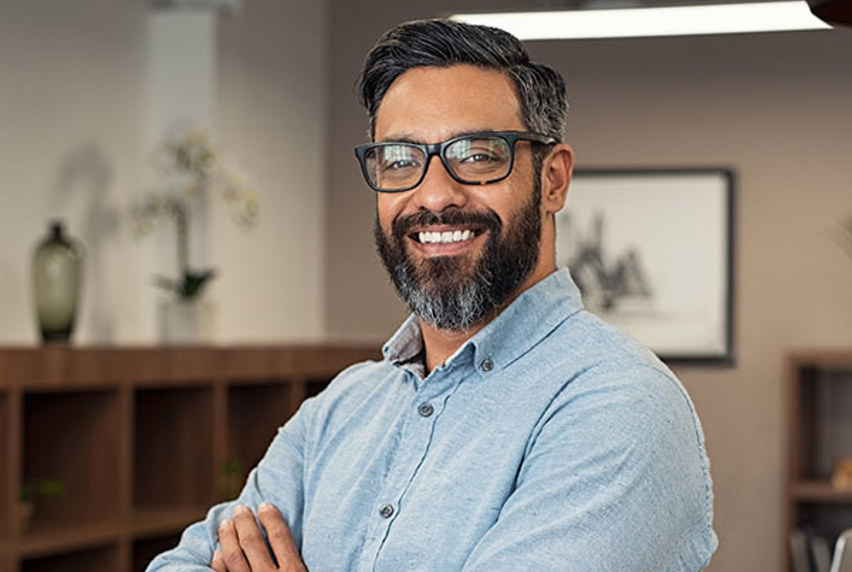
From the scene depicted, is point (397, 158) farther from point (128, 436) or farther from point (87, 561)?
point (87, 561)

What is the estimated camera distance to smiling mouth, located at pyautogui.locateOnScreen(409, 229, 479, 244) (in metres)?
1.65

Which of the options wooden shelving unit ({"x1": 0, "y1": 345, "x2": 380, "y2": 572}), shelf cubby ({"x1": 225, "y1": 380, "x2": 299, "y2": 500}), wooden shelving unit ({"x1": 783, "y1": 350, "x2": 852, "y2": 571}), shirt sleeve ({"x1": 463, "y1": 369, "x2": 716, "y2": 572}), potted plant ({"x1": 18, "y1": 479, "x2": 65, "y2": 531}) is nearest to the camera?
shirt sleeve ({"x1": 463, "y1": 369, "x2": 716, "y2": 572})

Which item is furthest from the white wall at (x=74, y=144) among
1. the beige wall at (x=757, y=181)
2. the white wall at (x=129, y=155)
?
the beige wall at (x=757, y=181)

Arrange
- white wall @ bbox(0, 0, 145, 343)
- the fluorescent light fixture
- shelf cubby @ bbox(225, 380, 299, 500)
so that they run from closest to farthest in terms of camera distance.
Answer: the fluorescent light fixture < white wall @ bbox(0, 0, 145, 343) < shelf cubby @ bbox(225, 380, 299, 500)

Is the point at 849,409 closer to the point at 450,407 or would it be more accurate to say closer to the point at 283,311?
the point at 283,311

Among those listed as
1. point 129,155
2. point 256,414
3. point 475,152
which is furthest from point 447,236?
point 256,414

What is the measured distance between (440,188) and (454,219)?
0.12 feet

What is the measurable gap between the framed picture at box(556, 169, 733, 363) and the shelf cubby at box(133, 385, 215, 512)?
1.89 m

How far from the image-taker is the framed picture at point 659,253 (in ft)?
19.6

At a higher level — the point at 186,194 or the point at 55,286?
the point at 186,194

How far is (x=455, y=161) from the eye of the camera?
1.63 m

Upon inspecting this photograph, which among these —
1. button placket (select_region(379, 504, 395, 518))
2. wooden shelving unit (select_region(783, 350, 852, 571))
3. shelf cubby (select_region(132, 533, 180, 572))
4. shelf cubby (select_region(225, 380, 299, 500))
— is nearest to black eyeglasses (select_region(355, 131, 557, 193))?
button placket (select_region(379, 504, 395, 518))

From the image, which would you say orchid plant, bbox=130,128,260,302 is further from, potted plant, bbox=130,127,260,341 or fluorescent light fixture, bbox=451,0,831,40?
fluorescent light fixture, bbox=451,0,831,40

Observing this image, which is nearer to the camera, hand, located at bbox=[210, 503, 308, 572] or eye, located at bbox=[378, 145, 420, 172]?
eye, located at bbox=[378, 145, 420, 172]
